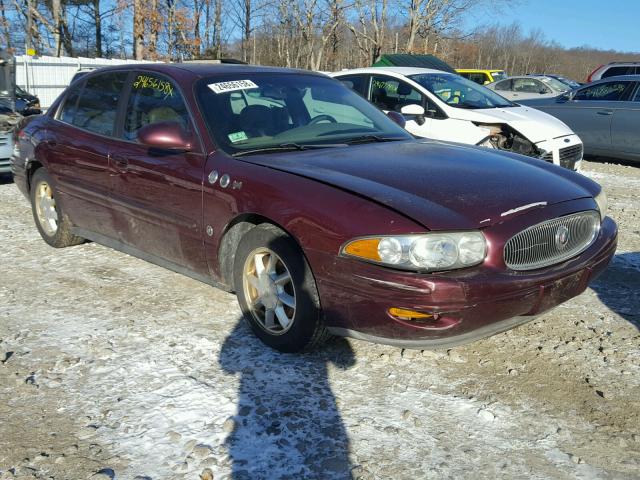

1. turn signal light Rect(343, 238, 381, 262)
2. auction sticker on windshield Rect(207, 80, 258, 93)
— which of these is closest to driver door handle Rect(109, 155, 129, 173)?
auction sticker on windshield Rect(207, 80, 258, 93)

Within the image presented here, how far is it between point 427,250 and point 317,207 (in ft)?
1.91

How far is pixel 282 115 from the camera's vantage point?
404cm

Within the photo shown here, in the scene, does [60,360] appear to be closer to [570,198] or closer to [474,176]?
[474,176]

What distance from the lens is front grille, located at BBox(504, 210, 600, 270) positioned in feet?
9.64

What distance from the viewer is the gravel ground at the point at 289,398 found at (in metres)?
2.50

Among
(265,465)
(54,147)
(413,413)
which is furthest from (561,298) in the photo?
(54,147)

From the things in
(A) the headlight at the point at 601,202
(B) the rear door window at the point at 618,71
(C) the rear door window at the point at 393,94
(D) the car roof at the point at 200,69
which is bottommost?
(A) the headlight at the point at 601,202

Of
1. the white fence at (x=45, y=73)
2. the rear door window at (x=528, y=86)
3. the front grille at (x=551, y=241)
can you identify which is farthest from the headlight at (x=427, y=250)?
the white fence at (x=45, y=73)

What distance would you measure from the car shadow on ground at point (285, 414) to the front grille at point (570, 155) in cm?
539

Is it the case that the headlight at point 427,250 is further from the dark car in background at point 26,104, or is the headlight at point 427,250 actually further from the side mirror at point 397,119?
the dark car in background at point 26,104

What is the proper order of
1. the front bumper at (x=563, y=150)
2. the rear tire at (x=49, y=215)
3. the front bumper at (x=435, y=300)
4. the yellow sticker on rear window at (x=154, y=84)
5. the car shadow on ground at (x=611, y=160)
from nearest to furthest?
the front bumper at (x=435, y=300) → the yellow sticker on rear window at (x=154, y=84) → the rear tire at (x=49, y=215) → the front bumper at (x=563, y=150) → the car shadow on ground at (x=611, y=160)

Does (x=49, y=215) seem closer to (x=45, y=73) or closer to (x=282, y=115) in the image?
(x=282, y=115)

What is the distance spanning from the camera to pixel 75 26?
127 feet

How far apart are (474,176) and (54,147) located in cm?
339
